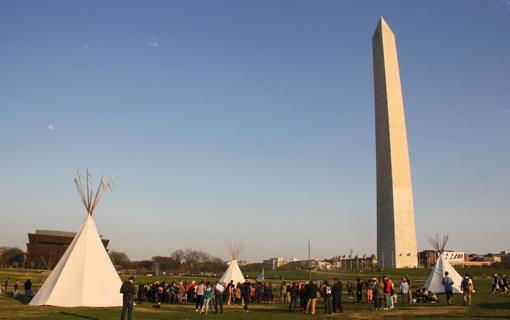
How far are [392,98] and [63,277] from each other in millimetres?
47910

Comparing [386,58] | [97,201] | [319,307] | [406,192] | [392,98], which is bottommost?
[319,307]

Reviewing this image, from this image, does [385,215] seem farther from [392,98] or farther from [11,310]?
[11,310]

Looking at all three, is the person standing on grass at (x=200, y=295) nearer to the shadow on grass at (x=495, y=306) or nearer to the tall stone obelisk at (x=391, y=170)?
the shadow on grass at (x=495, y=306)

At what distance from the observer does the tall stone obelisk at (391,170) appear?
58094 mm

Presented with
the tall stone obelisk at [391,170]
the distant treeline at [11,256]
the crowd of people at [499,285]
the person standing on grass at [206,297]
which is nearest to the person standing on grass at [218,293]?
the person standing on grass at [206,297]

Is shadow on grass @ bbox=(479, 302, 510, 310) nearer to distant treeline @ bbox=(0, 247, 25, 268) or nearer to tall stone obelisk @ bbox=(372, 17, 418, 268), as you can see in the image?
tall stone obelisk @ bbox=(372, 17, 418, 268)

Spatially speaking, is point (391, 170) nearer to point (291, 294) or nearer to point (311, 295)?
point (291, 294)

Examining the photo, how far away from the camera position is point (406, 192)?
2335 inches

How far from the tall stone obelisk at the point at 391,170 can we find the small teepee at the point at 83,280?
4298cm

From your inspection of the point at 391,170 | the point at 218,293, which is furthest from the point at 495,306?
the point at 391,170

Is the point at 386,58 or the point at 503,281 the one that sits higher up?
the point at 386,58

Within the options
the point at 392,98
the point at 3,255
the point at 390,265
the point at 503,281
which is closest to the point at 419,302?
the point at 503,281

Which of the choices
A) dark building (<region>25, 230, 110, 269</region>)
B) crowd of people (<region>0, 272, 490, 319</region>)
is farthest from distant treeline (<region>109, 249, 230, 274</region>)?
crowd of people (<region>0, 272, 490, 319</region>)

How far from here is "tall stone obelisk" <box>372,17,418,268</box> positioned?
58094 mm
